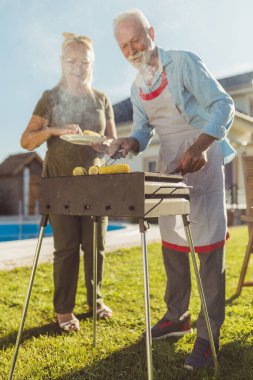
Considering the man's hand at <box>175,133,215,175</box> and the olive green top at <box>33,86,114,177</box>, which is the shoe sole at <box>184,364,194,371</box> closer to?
the man's hand at <box>175,133,215,175</box>

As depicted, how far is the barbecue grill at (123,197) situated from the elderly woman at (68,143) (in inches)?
31.8

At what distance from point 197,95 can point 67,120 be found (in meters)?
1.04

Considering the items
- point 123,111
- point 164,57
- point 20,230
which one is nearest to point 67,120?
point 164,57

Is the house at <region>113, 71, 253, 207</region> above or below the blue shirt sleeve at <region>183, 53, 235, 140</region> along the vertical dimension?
above

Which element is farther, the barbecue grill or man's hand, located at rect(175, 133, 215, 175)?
man's hand, located at rect(175, 133, 215, 175)

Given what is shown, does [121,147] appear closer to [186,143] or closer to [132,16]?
[186,143]

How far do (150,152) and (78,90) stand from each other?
11029 mm

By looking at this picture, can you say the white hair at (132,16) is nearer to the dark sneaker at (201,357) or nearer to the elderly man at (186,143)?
the elderly man at (186,143)

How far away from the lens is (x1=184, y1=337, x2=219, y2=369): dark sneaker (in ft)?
6.79

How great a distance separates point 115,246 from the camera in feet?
19.9

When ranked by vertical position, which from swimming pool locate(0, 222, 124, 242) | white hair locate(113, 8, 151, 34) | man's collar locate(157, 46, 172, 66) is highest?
white hair locate(113, 8, 151, 34)

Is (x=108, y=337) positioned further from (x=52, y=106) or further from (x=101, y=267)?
(x=52, y=106)

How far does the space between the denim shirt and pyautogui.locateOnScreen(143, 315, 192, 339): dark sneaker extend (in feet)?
3.68

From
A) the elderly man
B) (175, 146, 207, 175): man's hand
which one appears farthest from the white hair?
(175, 146, 207, 175): man's hand
